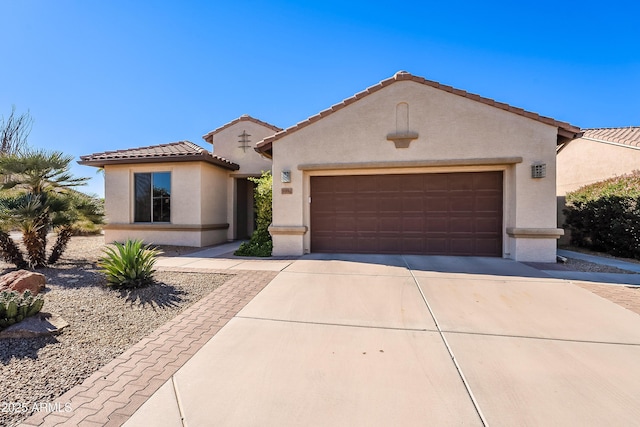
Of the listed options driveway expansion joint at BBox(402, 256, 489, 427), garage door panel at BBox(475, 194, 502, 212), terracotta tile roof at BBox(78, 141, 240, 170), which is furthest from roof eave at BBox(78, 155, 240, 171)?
garage door panel at BBox(475, 194, 502, 212)

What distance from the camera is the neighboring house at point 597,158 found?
12.2 meters

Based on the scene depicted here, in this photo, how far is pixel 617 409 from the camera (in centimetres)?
238

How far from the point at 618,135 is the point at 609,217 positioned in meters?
7.95

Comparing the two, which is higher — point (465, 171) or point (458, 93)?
point (458, 93)

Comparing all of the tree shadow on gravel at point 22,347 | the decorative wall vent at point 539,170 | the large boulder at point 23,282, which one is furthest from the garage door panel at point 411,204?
the large boulder at point 23,282

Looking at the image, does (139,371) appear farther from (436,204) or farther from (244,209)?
(244,209)

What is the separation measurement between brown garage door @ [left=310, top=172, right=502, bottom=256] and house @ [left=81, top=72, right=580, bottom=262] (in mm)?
30

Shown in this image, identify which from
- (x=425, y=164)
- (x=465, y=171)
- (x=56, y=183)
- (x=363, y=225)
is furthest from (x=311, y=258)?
(x=56, y=183)

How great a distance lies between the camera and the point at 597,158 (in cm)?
1345

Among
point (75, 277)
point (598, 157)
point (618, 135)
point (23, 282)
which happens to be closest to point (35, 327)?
point (23, 282)

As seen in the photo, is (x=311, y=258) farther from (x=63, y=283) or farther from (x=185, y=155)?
(x=185, y=155)

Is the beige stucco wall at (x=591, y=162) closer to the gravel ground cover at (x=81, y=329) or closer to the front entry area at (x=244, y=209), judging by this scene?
the front entry area at (x=244, y=209)

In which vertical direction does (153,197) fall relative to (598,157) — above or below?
below

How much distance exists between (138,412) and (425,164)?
8197 mm
